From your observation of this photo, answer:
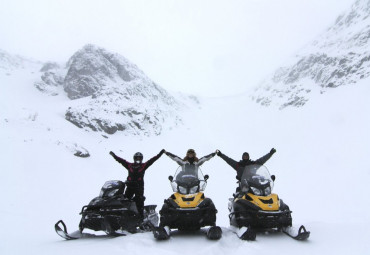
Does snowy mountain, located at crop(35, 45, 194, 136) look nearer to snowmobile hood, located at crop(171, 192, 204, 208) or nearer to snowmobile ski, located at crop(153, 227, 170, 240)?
snowmobile hood, located at crop(171, 192, 204, 208)

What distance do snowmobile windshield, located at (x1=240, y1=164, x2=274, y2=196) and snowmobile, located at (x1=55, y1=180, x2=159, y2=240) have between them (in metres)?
2.57

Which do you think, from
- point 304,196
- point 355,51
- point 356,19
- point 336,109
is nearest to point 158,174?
point 304,196

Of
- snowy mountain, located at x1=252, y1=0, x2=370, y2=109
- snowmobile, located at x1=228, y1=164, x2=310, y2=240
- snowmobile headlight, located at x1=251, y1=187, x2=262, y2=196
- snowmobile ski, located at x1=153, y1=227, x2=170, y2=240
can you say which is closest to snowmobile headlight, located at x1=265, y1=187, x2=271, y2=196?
snowmobile, located at x1=228, y1=164, x2=310, y2=240

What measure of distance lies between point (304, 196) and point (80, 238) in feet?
49.2

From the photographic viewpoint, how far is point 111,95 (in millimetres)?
38438

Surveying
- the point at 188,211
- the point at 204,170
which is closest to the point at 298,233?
the point at 188,211

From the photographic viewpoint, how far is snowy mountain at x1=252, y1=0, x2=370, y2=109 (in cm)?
4631

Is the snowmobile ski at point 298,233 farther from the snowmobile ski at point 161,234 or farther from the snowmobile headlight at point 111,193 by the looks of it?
the snowmobile headlight at point 111,193

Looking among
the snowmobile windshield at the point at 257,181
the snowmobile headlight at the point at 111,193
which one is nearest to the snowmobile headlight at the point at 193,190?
the snowmobile windshield at the point at 257,181

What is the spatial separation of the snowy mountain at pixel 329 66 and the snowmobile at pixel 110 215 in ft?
139

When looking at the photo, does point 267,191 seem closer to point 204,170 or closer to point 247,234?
point 247,234

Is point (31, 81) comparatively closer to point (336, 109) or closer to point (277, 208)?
point (336, 109)

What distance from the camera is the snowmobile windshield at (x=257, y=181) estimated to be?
7.48 metres

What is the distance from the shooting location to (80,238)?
24.5 ft
